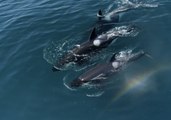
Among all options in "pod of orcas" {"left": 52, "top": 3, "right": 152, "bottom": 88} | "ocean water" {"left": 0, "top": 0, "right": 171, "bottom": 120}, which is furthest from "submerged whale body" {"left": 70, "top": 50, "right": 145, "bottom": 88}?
"ocean water" {"left": 0, "top": 0, "right": 171, "bottom": 120}

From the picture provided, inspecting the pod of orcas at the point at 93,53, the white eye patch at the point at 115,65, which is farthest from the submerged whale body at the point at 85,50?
the white eye patch at the point at 115,65

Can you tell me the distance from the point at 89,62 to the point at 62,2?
1019cm

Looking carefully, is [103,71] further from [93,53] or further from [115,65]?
[93,53]

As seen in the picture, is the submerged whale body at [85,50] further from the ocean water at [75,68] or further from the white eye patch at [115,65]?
the white eye patch at [115,65]

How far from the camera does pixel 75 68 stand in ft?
72.4

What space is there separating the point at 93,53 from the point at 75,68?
67.6 inches

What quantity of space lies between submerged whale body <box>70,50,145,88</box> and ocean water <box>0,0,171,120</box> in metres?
0.40

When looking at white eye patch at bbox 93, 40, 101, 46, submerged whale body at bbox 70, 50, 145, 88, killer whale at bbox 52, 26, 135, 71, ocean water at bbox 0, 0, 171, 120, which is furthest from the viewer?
white eye patch at bbox 93, 40, 101, 46

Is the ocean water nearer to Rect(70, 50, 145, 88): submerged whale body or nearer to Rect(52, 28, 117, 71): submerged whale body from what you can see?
Rect(70, 50, 145, 88): submerged whale body

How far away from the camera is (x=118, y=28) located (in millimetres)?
24703

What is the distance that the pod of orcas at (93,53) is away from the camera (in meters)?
20.5

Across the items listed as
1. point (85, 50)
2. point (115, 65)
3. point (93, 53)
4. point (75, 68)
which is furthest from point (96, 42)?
point (115, 65)

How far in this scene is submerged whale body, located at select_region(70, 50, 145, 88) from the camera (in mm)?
20375

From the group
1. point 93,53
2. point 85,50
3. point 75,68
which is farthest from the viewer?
point 93,53
